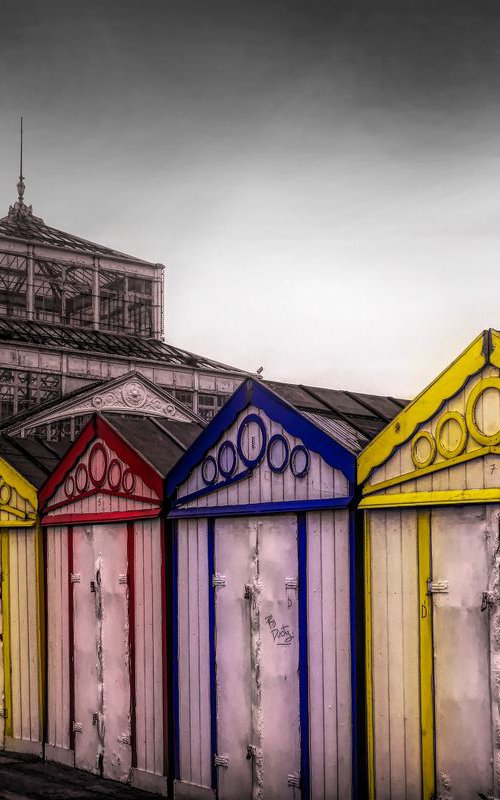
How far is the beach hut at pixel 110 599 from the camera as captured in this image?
11.8m

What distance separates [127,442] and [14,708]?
4747mm

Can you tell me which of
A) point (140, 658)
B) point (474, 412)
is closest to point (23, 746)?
point (140, 658)

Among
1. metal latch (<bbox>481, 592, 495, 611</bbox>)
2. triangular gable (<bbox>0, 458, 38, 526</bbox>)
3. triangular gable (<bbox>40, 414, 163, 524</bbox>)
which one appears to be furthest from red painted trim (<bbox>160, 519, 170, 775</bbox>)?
metal latch (<bbox>481, 592, 495, 611</bbox>)

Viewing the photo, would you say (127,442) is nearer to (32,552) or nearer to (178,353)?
(32,552)

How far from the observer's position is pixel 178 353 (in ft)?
153

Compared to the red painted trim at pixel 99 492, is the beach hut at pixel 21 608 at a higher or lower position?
lower

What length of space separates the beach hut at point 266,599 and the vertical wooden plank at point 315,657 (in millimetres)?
12

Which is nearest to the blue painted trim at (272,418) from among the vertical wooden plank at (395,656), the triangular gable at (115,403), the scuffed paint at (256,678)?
the vertical wooden plank at (395,656)

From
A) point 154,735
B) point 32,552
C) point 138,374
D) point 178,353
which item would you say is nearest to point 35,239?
point 178,353

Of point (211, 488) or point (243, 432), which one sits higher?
point (243, 432)

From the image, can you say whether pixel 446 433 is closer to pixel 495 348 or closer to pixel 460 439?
pixel 460 439

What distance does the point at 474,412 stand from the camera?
27.3ft

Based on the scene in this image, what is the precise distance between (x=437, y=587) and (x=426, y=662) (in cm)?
68

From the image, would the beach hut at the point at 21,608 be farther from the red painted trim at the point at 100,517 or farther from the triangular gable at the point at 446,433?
the triangular gable at the point at 446,433
